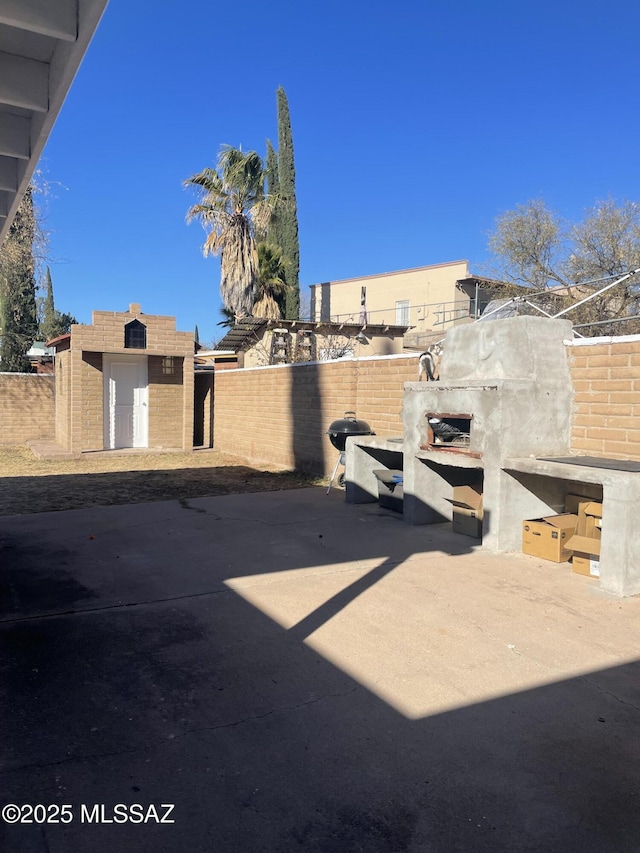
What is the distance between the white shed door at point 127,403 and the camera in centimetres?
1708

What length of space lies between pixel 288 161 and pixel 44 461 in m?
22.4

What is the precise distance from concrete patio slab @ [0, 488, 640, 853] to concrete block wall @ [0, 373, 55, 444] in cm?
1558

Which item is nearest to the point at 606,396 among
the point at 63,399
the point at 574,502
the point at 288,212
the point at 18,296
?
the point at 574,502

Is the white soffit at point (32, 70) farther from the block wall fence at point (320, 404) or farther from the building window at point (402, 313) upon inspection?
the building window at point (402, 313)

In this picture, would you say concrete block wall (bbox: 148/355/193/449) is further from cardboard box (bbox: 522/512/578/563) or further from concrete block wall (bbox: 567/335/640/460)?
cardboard box (bbox: 522/512/578/563)

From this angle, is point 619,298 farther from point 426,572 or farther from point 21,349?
point 21,349

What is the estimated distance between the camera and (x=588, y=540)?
5.63 meters

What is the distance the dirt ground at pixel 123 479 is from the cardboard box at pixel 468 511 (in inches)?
178

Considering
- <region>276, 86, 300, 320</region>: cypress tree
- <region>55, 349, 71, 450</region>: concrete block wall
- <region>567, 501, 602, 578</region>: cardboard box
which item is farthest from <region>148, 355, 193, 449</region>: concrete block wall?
<region>567, 501, 602, 578</region>: cardboard box

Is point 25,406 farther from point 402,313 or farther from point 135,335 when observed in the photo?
point 402,313

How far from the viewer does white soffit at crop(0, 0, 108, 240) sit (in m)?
3.56

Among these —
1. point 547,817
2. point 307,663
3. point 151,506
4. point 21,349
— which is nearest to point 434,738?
point 547,817

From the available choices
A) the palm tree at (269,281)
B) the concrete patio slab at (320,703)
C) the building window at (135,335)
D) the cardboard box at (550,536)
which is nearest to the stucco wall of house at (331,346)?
the palm tree at (269,281)

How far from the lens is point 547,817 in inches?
95.3
